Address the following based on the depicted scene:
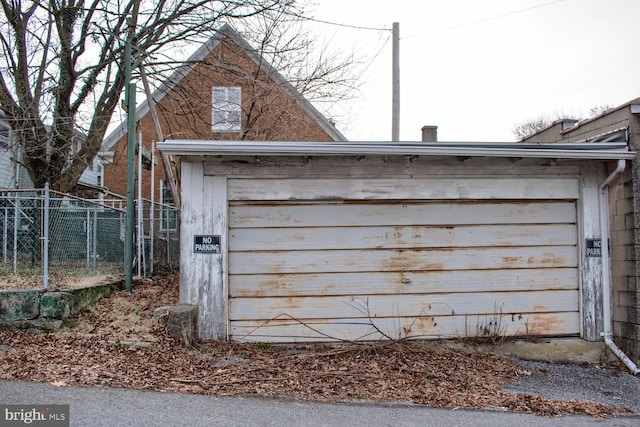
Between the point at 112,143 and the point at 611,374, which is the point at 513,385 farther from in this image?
the point at 112,143

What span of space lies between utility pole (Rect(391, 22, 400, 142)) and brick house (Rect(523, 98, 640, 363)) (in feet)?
20.9

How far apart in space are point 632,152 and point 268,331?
212 inches

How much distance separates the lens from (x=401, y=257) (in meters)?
6.87

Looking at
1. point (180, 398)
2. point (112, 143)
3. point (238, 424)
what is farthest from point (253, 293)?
point (112, 143)

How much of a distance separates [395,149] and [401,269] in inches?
67.0

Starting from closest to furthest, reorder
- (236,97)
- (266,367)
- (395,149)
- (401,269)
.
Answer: (266,367) < (395,149) < (401,269) < (236,97)

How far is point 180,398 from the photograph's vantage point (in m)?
4.69

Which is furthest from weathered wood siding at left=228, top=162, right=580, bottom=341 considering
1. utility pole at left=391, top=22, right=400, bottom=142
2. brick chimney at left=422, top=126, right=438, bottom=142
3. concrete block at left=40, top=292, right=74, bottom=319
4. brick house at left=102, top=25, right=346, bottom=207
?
utility pole at left=391, top=22, right=400, bottom=142

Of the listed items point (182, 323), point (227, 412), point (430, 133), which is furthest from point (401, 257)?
point (430, 133)

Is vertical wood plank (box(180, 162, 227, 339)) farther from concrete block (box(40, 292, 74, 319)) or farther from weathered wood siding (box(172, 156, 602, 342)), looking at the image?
concrete block (box(40, 292, 74, 319))

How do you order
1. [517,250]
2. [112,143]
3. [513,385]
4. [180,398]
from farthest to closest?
[112,143] < [517,250] < [513,385] < [180,398]

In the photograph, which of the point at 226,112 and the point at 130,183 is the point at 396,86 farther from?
the point at 130,183

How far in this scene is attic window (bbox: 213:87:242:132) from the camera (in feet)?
42.8

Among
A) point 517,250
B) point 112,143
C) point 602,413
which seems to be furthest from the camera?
point 112,143
